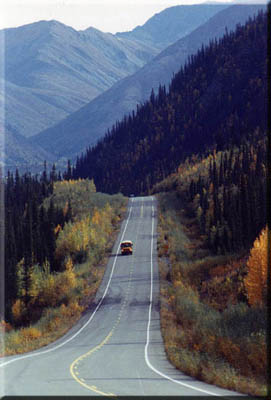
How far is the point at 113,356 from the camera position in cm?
2933

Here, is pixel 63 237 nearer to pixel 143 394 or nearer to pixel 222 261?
pixel 222 261

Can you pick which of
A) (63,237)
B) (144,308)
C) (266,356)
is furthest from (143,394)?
(63,237)

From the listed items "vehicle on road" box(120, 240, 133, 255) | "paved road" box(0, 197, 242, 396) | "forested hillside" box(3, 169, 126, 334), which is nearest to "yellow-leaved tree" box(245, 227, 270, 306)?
"paved road" box(0, 197, 242, 396)

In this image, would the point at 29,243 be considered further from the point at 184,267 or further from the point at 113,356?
the point at 113,356

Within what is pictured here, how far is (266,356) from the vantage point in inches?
1043

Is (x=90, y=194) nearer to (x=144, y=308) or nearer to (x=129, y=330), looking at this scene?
(x=144, y=308)

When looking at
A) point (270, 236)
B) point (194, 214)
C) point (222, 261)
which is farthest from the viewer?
point (194, 214)

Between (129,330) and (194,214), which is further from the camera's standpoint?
(194,214)

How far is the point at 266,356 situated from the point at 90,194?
107 m

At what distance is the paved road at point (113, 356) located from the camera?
764 inches

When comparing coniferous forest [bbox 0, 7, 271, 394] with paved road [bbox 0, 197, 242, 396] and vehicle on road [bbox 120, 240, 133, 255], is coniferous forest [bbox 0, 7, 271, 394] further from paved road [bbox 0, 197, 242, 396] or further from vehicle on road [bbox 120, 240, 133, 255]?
vehicle on road [bbox 120, 240, 133, 255]

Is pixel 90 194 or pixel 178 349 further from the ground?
pixel 90 194

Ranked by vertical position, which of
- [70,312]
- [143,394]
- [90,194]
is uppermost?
[90,194]

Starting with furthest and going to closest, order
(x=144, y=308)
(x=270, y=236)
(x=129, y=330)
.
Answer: (x=270, y=236) → (x=144, y=308) → (x=129, y=330)
